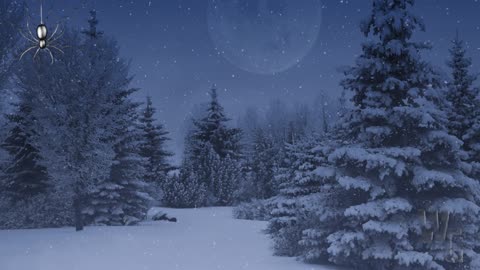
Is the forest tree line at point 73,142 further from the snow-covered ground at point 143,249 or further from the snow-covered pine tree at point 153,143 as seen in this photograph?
the snow-covered pine tree at point 153,143

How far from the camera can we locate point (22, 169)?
24.8m

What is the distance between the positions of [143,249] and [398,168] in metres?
8.96

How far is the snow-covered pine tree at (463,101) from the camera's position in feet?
58.4

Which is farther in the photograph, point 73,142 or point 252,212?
point 252,212

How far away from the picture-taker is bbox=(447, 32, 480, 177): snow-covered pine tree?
58.4ft

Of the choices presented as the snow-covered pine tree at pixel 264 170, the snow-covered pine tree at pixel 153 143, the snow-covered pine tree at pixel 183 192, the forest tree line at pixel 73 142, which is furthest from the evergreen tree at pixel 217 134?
the forest tree line at pixel 73 142

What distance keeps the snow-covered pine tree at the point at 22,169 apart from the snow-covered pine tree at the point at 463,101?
63.3 feet

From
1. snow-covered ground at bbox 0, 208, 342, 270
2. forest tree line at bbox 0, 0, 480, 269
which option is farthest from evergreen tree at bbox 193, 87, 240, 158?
snow-covered ground at bbox 0, 208, 342, 270

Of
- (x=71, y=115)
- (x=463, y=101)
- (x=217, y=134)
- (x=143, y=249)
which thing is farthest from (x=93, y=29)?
(x=217, y=134)

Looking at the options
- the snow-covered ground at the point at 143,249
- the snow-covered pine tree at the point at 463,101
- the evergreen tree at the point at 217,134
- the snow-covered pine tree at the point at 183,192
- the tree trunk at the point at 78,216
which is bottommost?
the snow-covered ground at the point at 143,249

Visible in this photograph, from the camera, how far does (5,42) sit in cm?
1844

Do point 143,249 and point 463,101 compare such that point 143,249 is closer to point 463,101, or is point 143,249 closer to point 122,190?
point 122,190

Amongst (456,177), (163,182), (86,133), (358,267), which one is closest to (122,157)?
(86,133)

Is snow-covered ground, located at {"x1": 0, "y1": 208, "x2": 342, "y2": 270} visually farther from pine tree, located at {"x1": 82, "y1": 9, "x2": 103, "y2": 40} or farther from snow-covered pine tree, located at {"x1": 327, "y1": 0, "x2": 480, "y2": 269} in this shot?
pine tree, located at {"x1": 82, "y1": 9, "x2": 103, "y2": 40}
